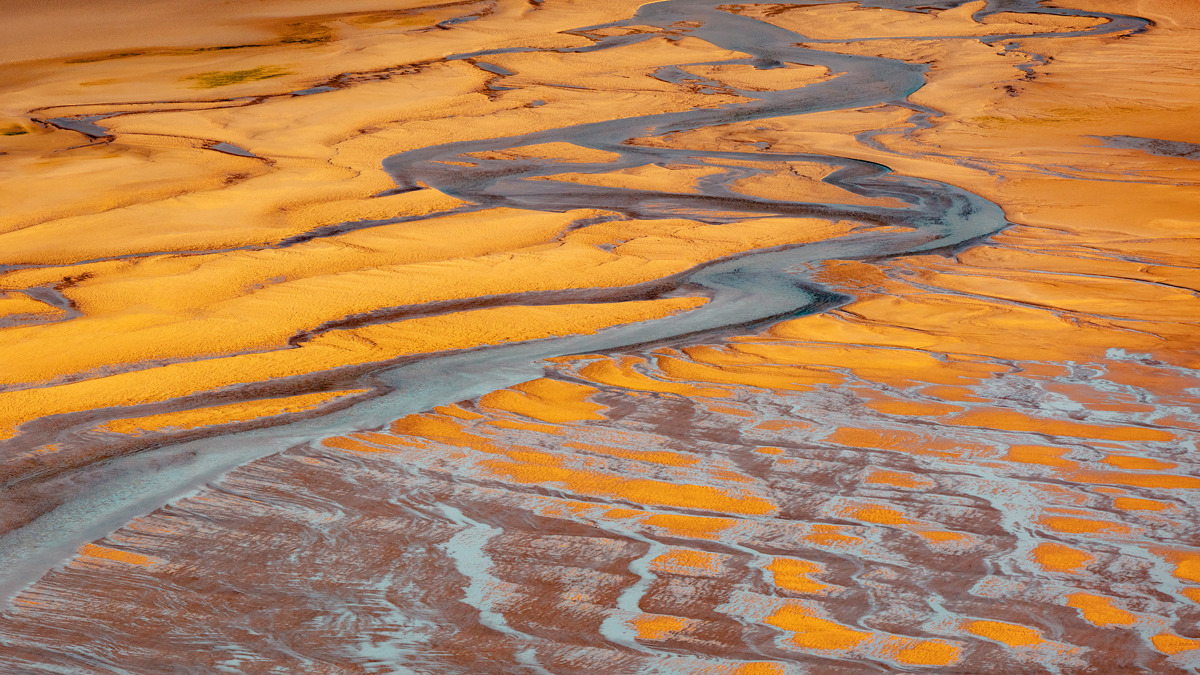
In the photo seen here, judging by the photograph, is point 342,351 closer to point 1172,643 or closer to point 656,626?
point 656,626

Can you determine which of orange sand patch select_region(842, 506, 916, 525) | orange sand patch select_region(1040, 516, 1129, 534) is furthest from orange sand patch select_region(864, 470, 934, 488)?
orange sand patch select_region(1040, 516, 1129, 534)

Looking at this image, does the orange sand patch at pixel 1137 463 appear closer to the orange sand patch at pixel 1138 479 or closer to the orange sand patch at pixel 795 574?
the orange sand patch at pixel 1138 479

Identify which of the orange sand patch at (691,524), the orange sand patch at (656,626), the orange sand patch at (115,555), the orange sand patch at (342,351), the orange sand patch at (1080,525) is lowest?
the orange sand patch at (1080,525)

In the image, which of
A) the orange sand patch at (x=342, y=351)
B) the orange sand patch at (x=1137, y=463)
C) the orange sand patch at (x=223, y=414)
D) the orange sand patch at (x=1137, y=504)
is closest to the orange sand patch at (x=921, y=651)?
the orange sand patch at (x=1137, y=504)

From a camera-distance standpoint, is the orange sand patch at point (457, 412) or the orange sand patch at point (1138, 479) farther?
the orange sand patch at point (457, 412)

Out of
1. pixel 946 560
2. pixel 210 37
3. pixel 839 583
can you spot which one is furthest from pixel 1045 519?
pixel 210 37

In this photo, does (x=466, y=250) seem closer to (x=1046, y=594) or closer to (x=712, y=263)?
(x=712, y=263)

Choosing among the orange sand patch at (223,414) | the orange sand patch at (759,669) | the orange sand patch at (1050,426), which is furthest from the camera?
the orange sand patch at (223,414)

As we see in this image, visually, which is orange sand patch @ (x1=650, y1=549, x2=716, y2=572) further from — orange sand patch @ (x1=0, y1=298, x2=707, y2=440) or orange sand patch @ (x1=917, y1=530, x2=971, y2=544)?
orange sand patch @ (x1=0, y1=298, x2=707, y2=440)
